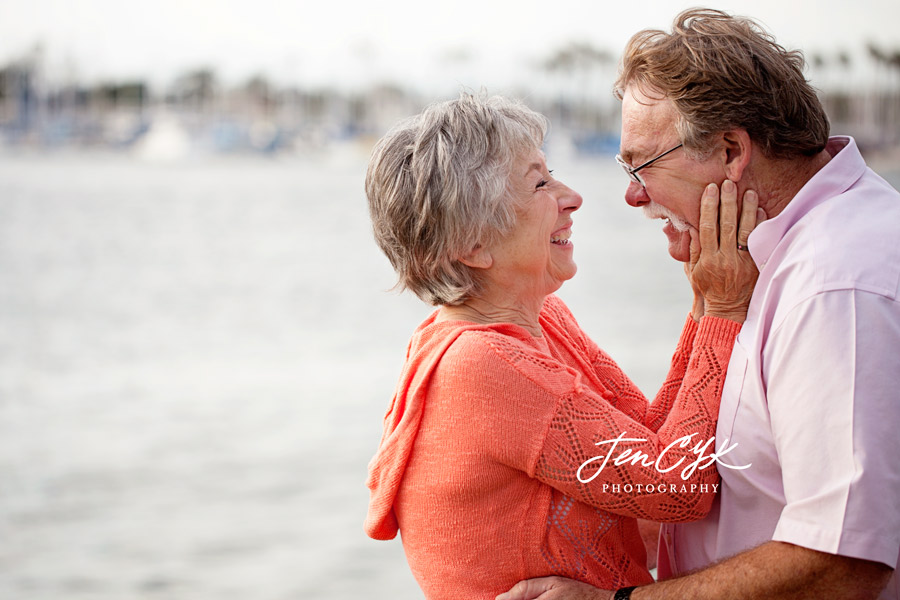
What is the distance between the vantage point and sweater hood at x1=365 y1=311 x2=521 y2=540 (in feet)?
6.68

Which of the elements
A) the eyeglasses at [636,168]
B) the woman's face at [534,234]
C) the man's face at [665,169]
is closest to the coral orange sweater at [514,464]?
the woman's face at [534,234]

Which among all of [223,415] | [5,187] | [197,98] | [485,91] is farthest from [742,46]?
[197,98]

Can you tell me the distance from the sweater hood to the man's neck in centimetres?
64

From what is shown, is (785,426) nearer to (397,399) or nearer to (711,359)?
(711,359)

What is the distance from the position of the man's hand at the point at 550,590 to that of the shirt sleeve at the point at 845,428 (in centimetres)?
45

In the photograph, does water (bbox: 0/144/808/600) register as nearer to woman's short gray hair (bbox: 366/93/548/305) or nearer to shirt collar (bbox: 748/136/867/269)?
woman's short gray hair (bbox: 366/93/548/305)

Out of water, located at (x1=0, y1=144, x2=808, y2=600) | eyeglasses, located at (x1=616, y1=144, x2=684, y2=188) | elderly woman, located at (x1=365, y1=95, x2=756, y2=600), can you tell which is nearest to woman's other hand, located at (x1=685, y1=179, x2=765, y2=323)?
elderly woman, located at (x1=365, y1=95, x2=756, y2=600)

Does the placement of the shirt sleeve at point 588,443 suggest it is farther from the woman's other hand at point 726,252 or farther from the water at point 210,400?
the water at point 210,400

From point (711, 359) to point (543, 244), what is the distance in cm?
46

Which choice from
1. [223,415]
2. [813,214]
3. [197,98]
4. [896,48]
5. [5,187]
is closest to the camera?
[813,214]

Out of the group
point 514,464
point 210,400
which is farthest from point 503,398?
point 210,400

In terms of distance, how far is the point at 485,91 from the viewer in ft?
7.54

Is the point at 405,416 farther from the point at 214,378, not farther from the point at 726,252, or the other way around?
the point at 214,378

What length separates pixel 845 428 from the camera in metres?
1.77
